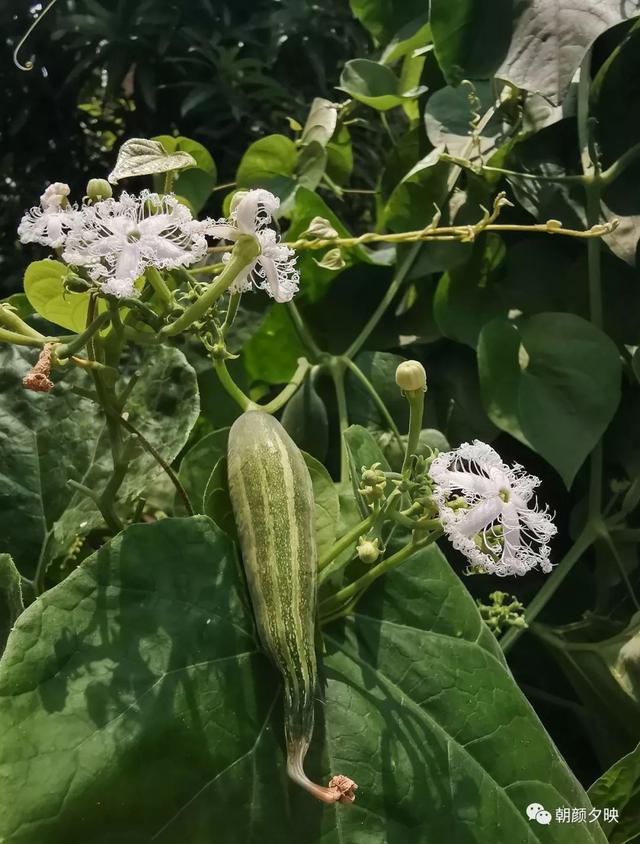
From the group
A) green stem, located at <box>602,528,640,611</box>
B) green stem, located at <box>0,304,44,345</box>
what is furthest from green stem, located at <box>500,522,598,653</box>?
green stem, located at <box>0,304,44,345</box>

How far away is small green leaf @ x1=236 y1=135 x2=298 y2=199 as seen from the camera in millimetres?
608

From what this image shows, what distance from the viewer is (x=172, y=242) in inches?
12.3

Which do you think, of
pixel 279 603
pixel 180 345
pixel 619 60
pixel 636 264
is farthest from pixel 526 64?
pixel 279 603

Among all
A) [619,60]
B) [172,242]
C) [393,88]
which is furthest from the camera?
[393,88]

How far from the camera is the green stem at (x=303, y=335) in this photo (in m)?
0.54

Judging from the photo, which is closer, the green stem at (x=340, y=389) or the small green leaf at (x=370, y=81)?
the green stem at (x=340, y=389)

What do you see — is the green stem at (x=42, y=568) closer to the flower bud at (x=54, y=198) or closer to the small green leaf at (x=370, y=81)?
the flower bud at (x=54, y=198)

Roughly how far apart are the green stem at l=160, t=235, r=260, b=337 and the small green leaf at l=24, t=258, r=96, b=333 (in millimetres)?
105

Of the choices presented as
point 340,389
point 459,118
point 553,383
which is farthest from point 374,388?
point 459,118

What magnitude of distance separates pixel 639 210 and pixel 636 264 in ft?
0.13

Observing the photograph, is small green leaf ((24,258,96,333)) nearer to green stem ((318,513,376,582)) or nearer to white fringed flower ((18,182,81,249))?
white fringed flower ((18,182,81,249))

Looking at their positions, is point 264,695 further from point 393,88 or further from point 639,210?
point 393,88

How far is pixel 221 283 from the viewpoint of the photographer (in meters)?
0.31

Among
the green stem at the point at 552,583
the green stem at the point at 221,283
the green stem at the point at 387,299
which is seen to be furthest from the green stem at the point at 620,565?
the green stem at the point at 221,283
